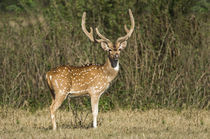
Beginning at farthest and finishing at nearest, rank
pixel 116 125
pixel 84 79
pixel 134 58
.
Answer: pixel 134 58
pixel 116 125
pixel 84 79

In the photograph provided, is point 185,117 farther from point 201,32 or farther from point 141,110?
point 201,32

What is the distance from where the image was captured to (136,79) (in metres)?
10.8

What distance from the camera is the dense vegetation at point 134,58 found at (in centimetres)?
1062

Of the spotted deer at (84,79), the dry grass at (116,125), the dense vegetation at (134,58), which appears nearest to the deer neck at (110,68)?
the spotted deer at (84,79)

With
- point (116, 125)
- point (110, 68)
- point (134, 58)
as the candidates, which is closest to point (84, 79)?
point (110, 68)

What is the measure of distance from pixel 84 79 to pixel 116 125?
41.7 inches

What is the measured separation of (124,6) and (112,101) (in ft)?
8.54

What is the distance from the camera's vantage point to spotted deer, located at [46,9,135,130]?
322 inches

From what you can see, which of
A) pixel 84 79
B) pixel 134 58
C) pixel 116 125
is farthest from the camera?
pixel 134 58

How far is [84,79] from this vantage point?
27.8 feet

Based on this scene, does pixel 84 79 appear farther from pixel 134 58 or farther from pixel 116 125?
pixel 134 58

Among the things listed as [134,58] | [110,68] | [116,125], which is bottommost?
[116,125]

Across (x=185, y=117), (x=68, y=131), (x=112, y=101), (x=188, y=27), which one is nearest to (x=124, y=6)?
(x=188, y=27)

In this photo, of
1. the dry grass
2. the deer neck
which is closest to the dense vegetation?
the dry grass
